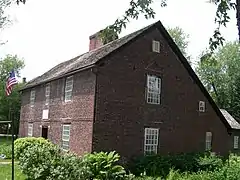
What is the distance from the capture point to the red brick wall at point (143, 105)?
1997 centimetres

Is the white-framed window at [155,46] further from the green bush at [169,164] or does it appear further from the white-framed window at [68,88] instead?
the green bush at [169,164]

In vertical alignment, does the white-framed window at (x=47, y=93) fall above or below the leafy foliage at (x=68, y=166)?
above

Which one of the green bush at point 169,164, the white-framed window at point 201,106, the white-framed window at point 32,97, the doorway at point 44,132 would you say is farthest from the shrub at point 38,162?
the white-framed window at point 32,97

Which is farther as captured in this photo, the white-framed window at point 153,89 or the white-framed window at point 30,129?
the white-framed window at point 30,129

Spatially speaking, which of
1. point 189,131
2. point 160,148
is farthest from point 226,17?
point 189,131

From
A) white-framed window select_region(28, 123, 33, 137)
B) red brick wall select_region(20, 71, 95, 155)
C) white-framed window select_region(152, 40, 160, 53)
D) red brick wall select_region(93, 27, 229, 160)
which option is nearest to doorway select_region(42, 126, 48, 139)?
red brick wall select_region(20, 71, 95, 155)

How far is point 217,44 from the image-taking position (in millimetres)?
6070

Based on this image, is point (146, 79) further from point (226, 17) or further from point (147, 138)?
point (226, 17)

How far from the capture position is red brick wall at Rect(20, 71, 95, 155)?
20.0m

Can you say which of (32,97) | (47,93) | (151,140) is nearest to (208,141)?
(151,140)

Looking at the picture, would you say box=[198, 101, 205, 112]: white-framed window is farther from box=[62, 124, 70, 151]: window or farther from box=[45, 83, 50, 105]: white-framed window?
box=[45, 83, 50, 105]: white-framed window

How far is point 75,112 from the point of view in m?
21.6

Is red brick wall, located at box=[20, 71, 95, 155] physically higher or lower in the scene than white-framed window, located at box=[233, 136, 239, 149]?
higher

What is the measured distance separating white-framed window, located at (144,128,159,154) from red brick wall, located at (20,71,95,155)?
3.79m
